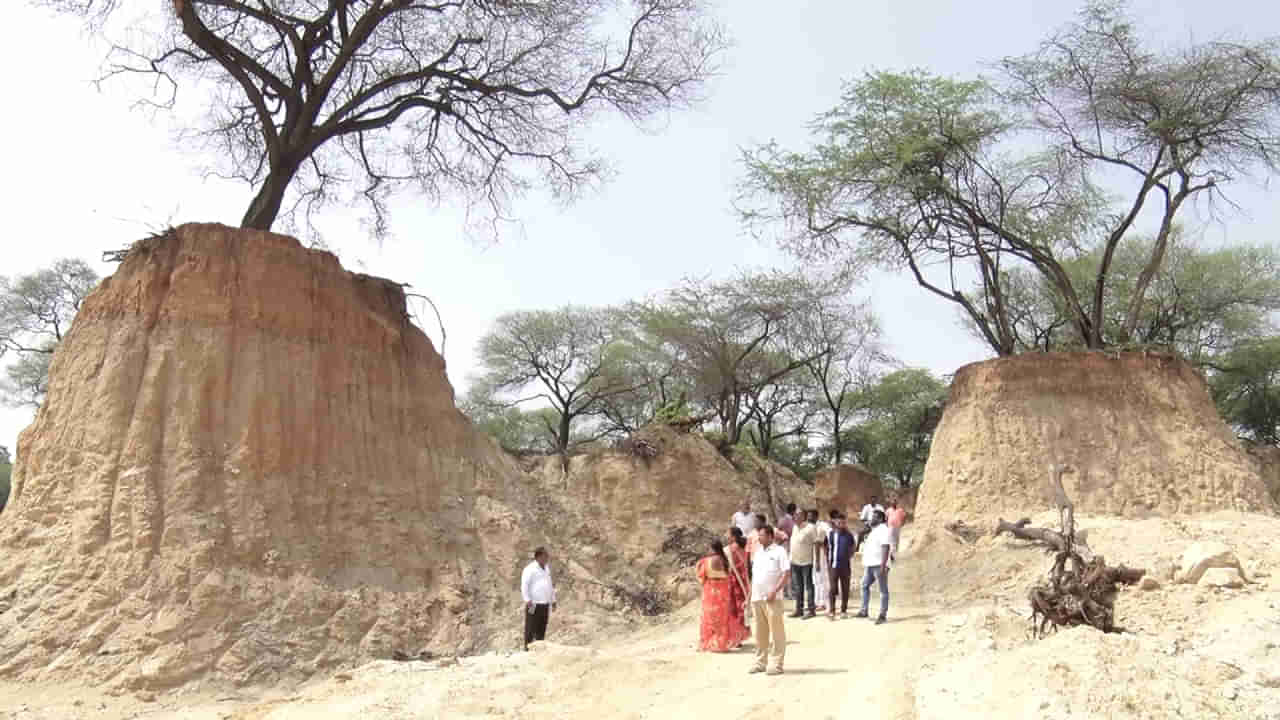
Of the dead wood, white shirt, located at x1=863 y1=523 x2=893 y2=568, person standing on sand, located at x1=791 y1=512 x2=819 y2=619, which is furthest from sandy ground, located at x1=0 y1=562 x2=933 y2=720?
person standing on sand, located at x1=791 y1=512 x2=819 y2=619

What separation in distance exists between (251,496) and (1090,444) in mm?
13440

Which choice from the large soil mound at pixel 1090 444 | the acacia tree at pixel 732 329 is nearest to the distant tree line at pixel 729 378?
the acacia tree at pixel 732 329

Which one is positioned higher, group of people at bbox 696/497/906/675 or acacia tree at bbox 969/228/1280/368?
acacia tree at bbox 969/228/1280/368

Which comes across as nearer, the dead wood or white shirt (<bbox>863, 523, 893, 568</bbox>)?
the dead wood

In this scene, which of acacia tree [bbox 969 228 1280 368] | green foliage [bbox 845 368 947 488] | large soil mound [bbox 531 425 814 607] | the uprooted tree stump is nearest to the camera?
the uprooted tree stump

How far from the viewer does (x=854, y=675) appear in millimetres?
9258

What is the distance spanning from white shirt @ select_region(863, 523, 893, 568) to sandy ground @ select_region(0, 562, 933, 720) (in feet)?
2.97

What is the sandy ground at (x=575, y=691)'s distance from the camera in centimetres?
865

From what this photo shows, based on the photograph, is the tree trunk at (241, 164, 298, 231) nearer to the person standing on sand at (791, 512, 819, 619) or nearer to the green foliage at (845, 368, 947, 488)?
the person standing on sand at (791, 512, 819, 619)

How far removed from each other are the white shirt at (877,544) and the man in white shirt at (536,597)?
372 cm

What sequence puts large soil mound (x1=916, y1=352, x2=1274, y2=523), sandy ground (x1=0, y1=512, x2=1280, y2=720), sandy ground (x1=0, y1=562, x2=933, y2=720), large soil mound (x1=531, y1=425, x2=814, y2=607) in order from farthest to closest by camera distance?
large soil mound (x1=531, y1=425, x2=814, y2=607) → large soil mound (x1=916, y1=352, x2=1274, y2=523) → sandy ground (x1=0, y1=562, x2=933, y2=720) → sandy ground (x1=0, y1=512, x2=1280, y2=720)

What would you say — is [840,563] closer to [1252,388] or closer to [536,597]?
[536,597]

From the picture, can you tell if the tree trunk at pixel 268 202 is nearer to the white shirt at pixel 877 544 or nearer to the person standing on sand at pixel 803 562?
the person standing on sand at pixel 803 562

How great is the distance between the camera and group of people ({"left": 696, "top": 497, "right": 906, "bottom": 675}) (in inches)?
382
